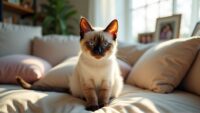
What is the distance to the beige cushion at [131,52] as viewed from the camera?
1.91 m

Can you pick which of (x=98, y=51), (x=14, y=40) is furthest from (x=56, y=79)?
(x=14, y=40)

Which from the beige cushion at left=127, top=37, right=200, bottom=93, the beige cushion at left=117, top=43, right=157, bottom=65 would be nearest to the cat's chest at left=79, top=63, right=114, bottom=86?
the beige cushion at left=127, top=37, right=200, bottom=93

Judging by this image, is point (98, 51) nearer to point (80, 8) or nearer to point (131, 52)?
point (131, 52)

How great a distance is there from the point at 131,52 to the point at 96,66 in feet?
2.63

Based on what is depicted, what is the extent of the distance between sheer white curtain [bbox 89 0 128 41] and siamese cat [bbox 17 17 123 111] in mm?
1423

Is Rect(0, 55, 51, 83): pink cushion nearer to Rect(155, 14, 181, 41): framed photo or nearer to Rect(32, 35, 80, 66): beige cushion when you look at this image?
Rect(32, 35, 80, 66): beige cushion

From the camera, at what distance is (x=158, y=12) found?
2.54 m

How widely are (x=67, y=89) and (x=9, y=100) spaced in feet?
1.43

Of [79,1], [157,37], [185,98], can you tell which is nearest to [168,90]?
[185,98]

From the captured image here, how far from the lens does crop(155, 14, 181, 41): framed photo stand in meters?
2.05

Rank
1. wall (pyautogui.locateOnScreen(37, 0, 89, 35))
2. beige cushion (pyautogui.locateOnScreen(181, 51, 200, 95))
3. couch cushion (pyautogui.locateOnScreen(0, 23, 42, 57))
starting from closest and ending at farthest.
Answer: beige cushion (pyautogui.locateOnScreen(181, 51, 200, 95)), couch cushion (pyautogui.locateOnScreen(0, 23, 42, 57)), wall (pyautogui.locateOnScreen(37, 0, 89, 35))

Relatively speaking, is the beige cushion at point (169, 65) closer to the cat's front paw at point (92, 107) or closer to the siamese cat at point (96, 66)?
the siamese cat at point (96, 66)

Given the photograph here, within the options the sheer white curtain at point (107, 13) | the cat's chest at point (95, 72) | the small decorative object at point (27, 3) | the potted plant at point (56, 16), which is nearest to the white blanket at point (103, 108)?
the cat's chest at point (95, 72)

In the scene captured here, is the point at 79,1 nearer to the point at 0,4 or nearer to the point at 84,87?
the point at 0,4
